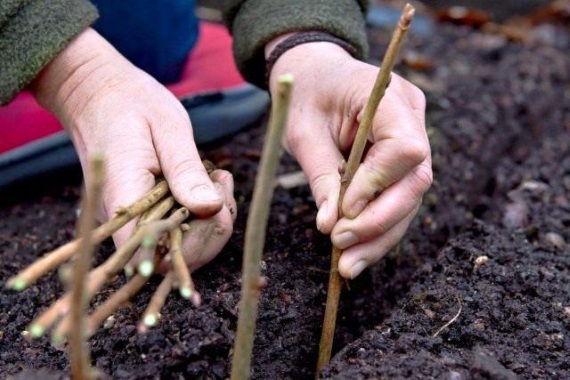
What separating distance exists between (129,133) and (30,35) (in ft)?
1.05

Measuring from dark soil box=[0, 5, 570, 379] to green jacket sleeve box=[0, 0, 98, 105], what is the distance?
13.7 inches

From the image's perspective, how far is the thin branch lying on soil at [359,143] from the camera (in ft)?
3.18

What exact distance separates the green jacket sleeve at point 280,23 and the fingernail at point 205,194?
0.57m

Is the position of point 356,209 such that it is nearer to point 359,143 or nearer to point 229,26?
point 359,143

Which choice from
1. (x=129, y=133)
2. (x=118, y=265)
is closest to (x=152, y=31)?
(x=129, y=133)

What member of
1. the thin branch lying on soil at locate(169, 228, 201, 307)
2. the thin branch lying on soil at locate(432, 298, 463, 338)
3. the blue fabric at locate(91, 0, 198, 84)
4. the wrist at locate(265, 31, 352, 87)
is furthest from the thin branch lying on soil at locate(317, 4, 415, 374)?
the blue fabric at locate(91, 0, 198, 84)

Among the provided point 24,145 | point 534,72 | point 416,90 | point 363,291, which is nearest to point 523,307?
point 363,291

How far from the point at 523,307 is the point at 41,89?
3.16ft

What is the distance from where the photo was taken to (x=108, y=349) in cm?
117

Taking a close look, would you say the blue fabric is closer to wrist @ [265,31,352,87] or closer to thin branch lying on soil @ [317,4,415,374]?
wrist @ [265,31,352,87]

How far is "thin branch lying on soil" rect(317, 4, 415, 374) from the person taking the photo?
0.97 metres

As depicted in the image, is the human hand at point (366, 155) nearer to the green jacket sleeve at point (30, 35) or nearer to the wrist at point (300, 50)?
the wrist at point (300, 50)

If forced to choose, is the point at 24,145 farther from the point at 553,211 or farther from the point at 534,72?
the point at 534,72

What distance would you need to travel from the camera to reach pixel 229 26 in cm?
191
